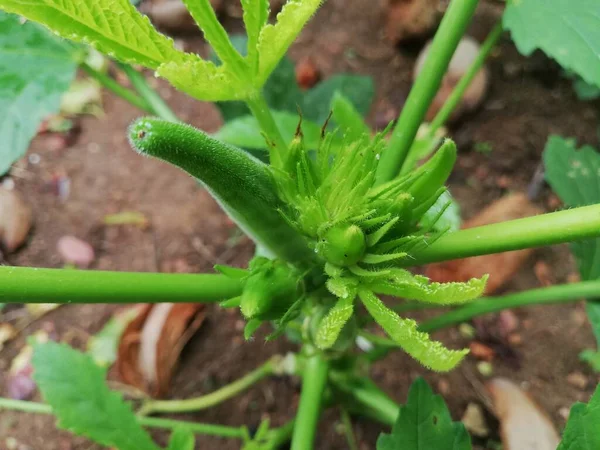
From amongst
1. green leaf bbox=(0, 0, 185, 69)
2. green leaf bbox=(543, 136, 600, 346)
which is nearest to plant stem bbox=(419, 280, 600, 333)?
green leaf bbox=(543, 136, 600, 346)

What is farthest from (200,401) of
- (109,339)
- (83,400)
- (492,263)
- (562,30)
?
(562,30)

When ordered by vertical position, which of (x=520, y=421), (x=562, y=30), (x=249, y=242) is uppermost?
(x=562, y=30)

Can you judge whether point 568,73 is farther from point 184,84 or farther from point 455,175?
point 184,84

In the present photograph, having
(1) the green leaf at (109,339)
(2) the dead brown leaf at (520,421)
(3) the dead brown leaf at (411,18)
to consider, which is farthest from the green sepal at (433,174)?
(3) the dead brown leaf at (411,18)

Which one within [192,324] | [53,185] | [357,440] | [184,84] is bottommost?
[357,440]

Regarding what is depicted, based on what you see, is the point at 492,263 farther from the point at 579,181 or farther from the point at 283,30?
the point at 283,30

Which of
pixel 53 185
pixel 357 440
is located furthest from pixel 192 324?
pixel 53 185
